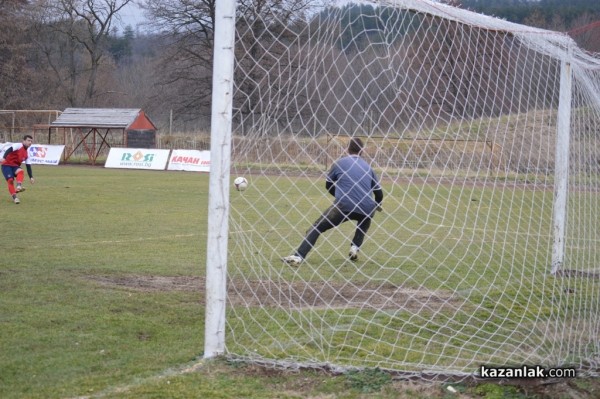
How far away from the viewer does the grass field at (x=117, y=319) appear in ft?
16.9

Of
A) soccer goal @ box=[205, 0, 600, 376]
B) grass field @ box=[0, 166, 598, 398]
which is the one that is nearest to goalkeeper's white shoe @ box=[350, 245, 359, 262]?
grass field @ box=[0, 166, 598, 398]

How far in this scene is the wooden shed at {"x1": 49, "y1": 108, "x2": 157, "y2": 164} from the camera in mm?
45344

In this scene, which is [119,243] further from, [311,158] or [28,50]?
[28,50]

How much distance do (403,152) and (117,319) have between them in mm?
2902

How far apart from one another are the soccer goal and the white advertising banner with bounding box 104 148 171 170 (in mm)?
28686

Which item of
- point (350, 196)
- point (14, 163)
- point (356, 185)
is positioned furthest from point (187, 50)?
point (356, 185)

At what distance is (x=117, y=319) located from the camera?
6973mm

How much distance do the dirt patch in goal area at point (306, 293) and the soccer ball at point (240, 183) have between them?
0.94 meters

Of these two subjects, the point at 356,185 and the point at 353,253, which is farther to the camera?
the point at 353,253

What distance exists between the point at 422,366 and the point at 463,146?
283 cm

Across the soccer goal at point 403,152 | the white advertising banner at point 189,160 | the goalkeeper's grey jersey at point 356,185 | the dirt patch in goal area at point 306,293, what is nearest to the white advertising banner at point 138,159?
the white advertising banner at point 189,160

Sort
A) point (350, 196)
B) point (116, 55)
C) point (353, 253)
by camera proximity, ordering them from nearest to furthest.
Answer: point (350, 196), point (353, 253), point (116, 55)

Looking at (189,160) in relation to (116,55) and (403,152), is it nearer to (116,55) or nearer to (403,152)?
(403,152)

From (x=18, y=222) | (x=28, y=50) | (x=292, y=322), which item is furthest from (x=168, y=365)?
(x=28, y=50)
